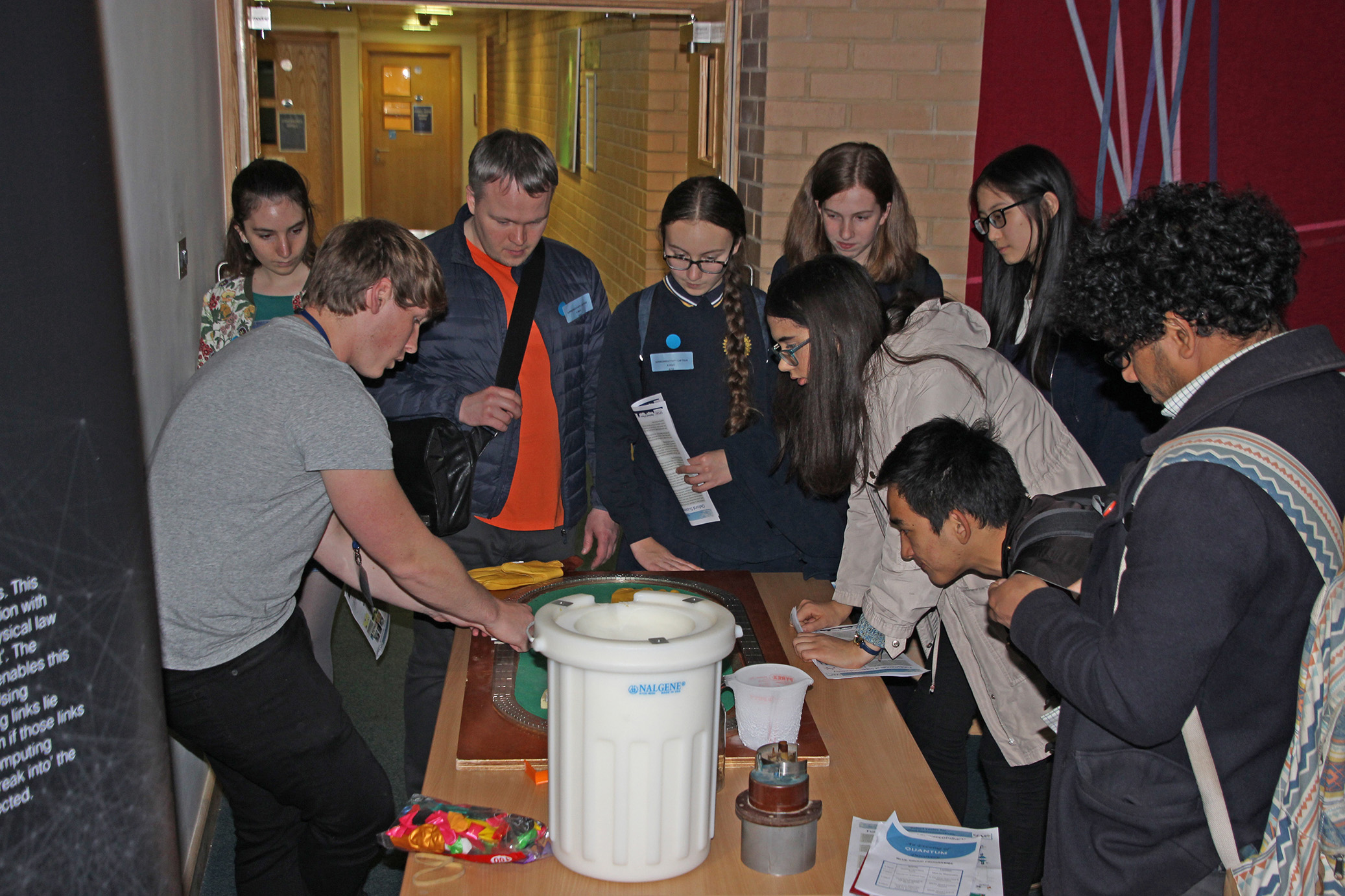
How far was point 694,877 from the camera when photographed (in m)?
1.35

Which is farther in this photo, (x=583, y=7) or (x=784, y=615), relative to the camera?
(x=583, y=7)

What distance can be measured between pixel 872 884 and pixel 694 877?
0.23 m

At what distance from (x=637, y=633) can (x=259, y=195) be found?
1998 millimetres

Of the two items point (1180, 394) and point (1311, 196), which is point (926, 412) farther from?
point (1311, 196)

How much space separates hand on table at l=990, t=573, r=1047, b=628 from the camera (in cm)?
140

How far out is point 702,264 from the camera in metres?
2.50

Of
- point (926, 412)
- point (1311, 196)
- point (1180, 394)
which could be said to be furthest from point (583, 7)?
point (1180, 394)

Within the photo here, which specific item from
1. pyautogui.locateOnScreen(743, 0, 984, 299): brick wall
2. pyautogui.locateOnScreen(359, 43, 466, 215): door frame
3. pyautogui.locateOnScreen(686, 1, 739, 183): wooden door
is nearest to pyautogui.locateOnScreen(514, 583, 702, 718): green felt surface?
pyautogui.locateOnScreen(743, 0, 984, 299): brick wall

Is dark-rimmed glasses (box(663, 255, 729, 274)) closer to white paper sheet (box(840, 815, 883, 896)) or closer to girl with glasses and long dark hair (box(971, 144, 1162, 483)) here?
girl with glasses and long dark hair (box(971, 144, 1162, 483))

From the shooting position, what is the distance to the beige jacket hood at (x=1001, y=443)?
6.32 feet

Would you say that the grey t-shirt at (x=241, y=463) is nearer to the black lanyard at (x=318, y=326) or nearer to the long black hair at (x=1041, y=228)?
the black lanyard at (x=318, y=326)

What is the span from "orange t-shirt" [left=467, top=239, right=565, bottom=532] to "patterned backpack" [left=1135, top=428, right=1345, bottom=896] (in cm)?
171

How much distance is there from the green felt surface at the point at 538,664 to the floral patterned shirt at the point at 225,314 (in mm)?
1220

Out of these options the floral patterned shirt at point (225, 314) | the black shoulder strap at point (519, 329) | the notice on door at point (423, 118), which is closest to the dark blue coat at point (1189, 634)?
the black shoulder strap at point (519, 329)
